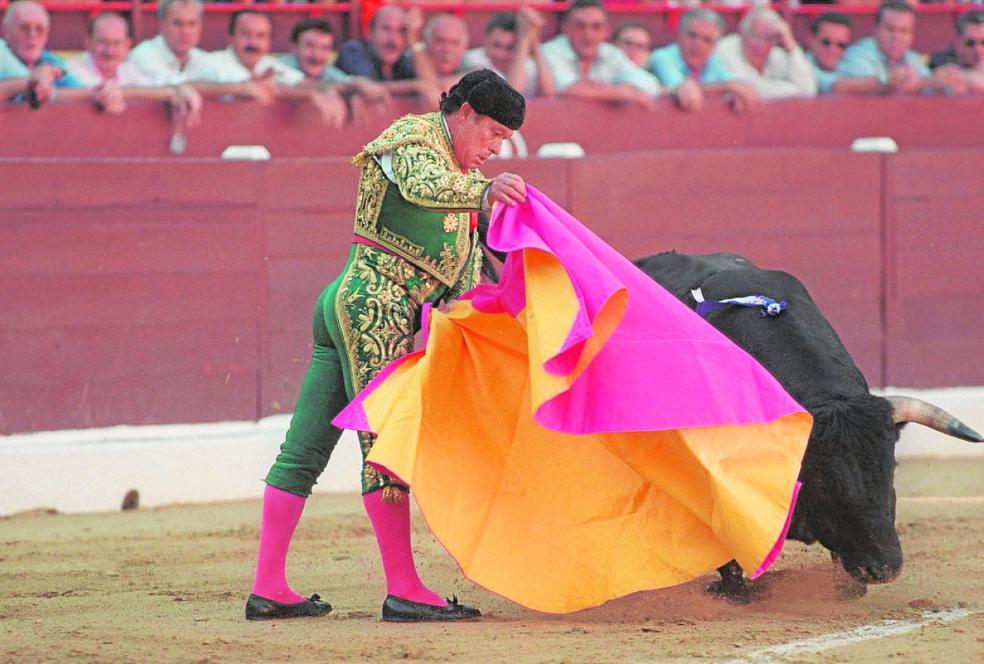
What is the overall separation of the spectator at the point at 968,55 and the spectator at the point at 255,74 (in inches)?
115

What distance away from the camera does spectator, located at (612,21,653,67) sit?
6.39 m

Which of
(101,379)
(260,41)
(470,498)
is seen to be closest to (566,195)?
(260,41)

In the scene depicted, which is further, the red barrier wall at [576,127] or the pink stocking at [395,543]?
the red barrier wall at [576,127]

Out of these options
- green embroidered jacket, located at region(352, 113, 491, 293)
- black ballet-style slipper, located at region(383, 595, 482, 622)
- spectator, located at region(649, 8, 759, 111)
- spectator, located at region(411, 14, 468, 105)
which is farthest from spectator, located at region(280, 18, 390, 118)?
black ballet-style slipper, located at region(383, 595, 482, 622)

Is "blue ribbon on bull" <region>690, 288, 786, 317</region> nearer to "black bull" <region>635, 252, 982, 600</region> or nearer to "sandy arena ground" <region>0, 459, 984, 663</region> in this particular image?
"black bull" <region>635, 252, 982, 600</region>

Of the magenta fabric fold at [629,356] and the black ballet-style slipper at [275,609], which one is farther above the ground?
the magenta fabric fold at [629,356]

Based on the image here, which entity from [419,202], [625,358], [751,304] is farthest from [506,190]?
[751,304]

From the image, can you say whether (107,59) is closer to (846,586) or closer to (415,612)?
(415,612)

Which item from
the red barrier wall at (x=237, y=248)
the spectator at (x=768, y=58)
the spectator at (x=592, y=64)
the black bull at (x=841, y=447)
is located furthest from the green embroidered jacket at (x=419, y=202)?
the spectator at (x=768, y=58)

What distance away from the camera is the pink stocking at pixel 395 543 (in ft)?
10.6

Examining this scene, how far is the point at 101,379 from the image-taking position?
210 inches

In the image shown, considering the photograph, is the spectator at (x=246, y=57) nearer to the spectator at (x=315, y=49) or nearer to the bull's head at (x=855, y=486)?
the spectator at (x=315, y=49)

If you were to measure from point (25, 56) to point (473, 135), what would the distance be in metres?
2.74

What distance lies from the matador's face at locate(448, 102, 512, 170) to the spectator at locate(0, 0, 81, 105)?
8.51ft
